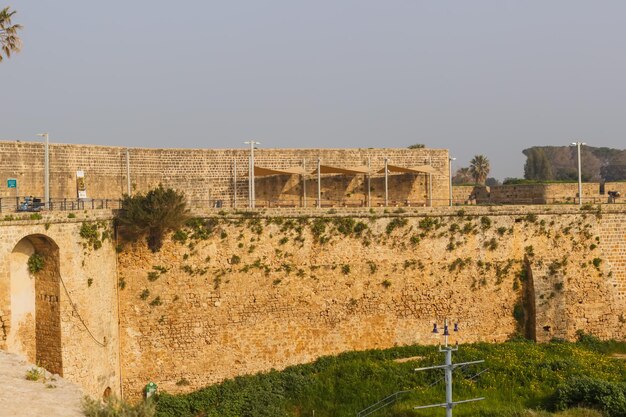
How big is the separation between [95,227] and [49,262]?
1.82 m

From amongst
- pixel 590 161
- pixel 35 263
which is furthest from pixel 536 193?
pixel 590 161

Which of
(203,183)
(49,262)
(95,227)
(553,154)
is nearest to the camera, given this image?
(49,262)

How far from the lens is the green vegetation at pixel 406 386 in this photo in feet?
69.7

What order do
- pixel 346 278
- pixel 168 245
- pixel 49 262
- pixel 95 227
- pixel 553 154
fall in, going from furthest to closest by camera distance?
1. pixel 553 154
2. pixel 346 278
3. pixel 168 245
4. pixel 95 227
5. pixel 49 262

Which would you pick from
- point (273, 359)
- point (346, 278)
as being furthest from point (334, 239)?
point (273, 359)

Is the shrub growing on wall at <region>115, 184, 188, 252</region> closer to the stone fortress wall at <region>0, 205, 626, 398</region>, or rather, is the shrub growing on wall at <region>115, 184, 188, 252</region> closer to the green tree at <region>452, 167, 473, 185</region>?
the stone fortress wall at <region>0, 205, 626, 398</region>

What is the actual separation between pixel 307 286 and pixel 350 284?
4.81 ft

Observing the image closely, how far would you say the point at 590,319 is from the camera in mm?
26938

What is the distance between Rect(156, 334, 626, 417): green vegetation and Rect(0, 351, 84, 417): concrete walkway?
9.73 meters

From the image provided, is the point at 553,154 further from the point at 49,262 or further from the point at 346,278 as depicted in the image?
the point at 49,262

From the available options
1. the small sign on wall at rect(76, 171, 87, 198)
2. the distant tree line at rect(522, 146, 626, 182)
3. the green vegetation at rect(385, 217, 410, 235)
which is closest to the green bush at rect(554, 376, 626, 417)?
the green vegetation at rect(385, 217, 410, 235)

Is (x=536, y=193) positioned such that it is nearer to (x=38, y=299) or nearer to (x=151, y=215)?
(x=151, y=215)

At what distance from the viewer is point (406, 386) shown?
74.8ft

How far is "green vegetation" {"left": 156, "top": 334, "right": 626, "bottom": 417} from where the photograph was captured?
21.2 meters
